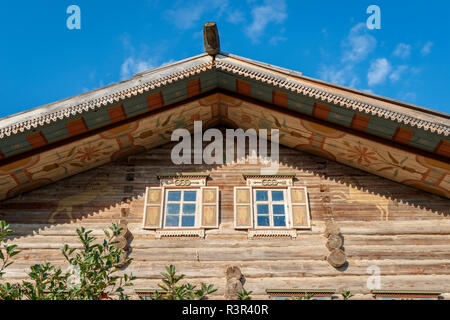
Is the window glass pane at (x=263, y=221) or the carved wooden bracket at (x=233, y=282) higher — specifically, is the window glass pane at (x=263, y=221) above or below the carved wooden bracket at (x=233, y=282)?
above

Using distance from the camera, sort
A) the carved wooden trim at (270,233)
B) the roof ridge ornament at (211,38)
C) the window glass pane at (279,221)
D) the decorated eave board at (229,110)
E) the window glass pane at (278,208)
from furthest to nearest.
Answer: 1. the roof ridge ornament at (211,38)
2. the window glass pane at (278,208)
3. the window glass pane at (279,221)
4. the carved wooden trim at (270,233)
5. the decorated eave board at (229,110)

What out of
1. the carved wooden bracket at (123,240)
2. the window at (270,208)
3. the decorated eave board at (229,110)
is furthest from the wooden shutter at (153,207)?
the window at (270,208)

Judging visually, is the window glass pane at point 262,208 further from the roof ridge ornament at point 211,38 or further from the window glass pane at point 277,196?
the roof ridge ornament at point 211,38

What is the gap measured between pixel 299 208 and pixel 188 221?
2.51m

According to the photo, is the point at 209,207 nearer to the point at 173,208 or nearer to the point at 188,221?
the point at 188,221

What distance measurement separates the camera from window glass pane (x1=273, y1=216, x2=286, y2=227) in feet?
31.4

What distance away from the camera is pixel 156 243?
9281mm

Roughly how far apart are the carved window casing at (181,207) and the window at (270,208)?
0.94 metres

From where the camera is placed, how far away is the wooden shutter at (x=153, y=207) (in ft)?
31.3

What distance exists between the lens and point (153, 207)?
32.1ft

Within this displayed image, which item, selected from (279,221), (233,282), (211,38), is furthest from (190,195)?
(211,38)

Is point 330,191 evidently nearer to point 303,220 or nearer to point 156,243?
point 303,220

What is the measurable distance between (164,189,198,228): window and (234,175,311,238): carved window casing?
0.98 m

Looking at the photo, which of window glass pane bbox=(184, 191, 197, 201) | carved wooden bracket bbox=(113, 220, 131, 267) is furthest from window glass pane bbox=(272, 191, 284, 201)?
carved wooden bracket bbox=(113, 220, 131, 267)
